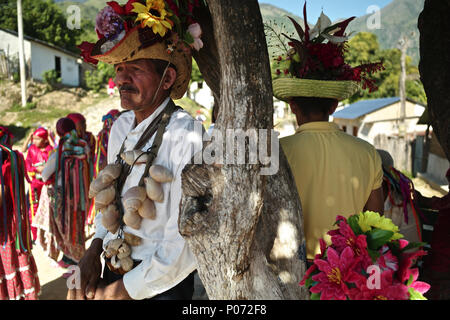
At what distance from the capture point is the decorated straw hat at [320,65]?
222 centimetres

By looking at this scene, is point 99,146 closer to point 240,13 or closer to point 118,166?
point 118,166

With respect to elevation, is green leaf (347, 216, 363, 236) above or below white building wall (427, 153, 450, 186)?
above

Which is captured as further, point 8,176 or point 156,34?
point 8,176

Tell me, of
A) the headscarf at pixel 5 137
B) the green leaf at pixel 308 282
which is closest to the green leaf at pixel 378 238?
the green leaf at pixel 308 282

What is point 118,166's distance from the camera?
6.26 feet

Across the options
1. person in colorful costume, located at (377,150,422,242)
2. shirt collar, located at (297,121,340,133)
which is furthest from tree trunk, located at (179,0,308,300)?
person in colorful costume, located at (377,150,422,242)

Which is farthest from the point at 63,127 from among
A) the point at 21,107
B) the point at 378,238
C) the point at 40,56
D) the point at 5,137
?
the point at 40,56

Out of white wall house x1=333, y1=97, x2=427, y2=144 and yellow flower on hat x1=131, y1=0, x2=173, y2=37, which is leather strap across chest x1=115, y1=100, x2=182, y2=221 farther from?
white wall house x1=333, y1=97, x2=427, y2=144

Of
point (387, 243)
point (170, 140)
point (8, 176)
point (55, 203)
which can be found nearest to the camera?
point (387, 243)

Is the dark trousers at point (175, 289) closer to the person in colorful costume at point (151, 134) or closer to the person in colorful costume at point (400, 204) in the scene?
the person in colorful costume at point (151, 134)

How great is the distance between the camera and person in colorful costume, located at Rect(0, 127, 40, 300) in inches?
143
